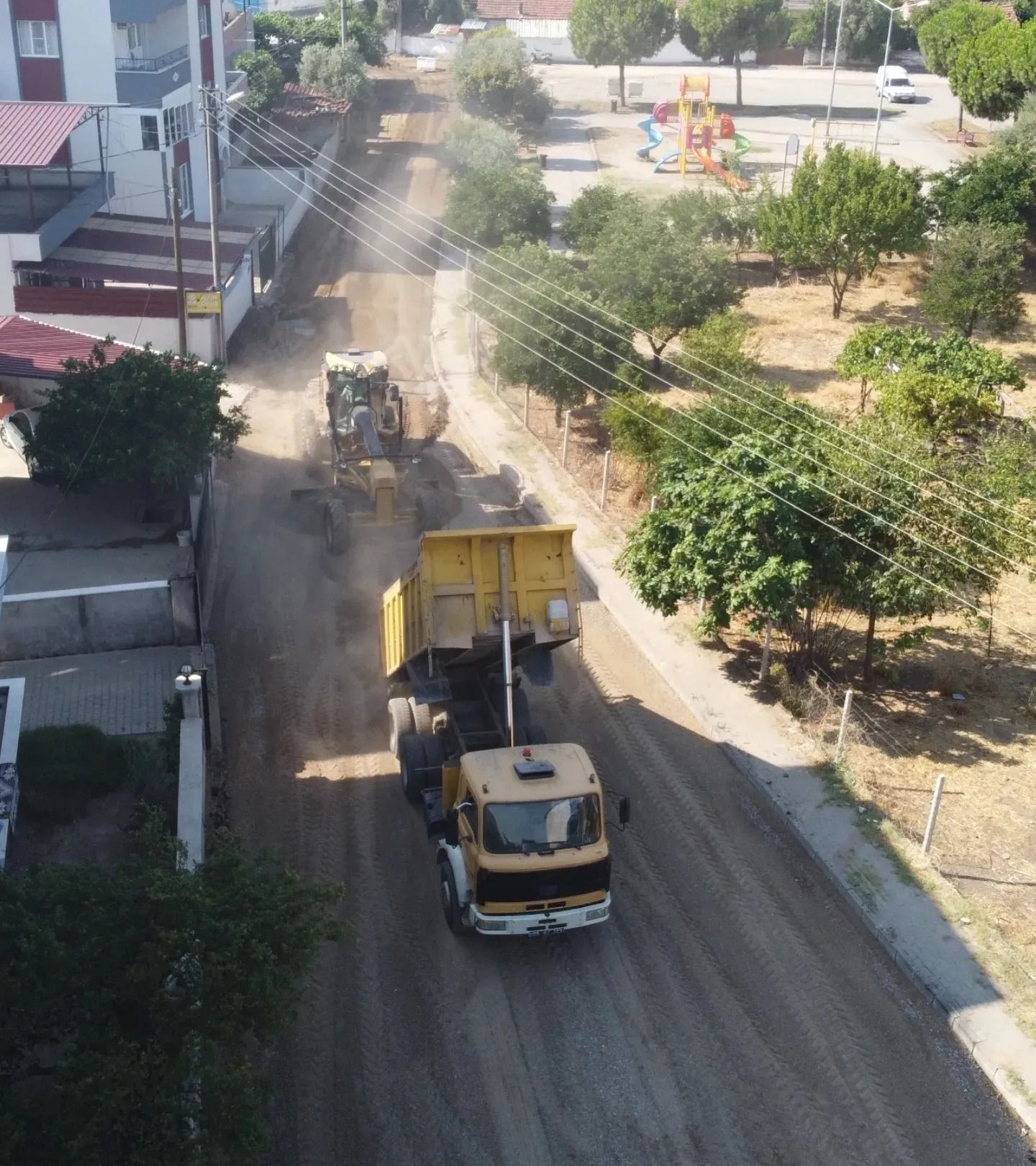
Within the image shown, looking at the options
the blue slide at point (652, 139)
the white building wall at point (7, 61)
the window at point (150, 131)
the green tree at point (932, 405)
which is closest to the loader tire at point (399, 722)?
the green tree at point (932, 405)

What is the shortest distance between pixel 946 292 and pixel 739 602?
67.0ft

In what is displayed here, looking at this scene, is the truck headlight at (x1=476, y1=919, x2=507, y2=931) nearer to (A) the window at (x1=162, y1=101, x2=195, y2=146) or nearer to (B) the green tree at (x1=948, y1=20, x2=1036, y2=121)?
(A) the window at (x1=162, y1=101, x2=195, y2=146)

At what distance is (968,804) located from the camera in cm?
1588

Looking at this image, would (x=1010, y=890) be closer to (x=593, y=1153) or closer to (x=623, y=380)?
(x=593, y=1153)

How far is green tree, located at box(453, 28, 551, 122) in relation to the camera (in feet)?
209

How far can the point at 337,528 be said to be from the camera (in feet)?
71.1

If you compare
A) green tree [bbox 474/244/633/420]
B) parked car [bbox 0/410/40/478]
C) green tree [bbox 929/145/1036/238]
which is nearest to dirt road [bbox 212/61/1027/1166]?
parked car [bbox 0/410/40/478]

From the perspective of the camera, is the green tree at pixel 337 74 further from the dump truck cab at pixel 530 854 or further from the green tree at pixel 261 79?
the dump truck cab at pixel 530 854

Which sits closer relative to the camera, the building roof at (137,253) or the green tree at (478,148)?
the building roof at (137,253)

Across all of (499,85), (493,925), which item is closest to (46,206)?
(493,925)

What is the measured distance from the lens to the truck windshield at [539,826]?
41.4 ft

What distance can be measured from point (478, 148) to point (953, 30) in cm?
2896

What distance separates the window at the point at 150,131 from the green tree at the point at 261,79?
695 inches

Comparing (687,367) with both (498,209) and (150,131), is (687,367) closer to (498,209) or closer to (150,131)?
(498,209)
